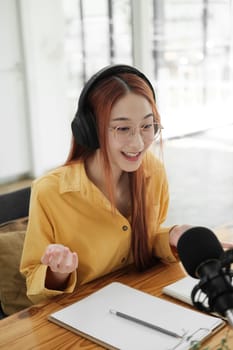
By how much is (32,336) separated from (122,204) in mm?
475

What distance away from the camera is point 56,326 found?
1.12m

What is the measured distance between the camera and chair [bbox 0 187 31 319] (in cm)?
163

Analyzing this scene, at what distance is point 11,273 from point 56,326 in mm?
493

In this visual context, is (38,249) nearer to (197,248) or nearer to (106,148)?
(106,148)

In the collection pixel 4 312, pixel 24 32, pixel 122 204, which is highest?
pixel 24 32

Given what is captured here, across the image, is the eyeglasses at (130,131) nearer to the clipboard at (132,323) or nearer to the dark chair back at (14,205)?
the clipboard at (132,323)

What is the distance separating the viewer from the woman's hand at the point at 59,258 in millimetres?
1152

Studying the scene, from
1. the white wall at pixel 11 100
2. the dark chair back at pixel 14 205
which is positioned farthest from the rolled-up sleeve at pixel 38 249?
the white wall at pixel 11 100

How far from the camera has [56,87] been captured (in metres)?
Result: 4.62

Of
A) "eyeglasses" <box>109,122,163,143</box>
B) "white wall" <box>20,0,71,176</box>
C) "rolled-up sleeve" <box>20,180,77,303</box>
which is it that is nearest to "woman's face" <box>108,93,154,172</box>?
"eyeglasses" <box>109,122,163,143</box>

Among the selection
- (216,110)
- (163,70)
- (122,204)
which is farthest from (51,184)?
(216,110)

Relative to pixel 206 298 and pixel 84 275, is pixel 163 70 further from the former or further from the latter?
pixel 206 298

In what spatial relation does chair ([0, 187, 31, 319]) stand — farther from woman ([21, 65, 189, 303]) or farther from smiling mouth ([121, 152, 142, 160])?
smiling mouth ([121, 152, 142, 160])

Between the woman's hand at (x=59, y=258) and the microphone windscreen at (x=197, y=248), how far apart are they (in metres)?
0.40
